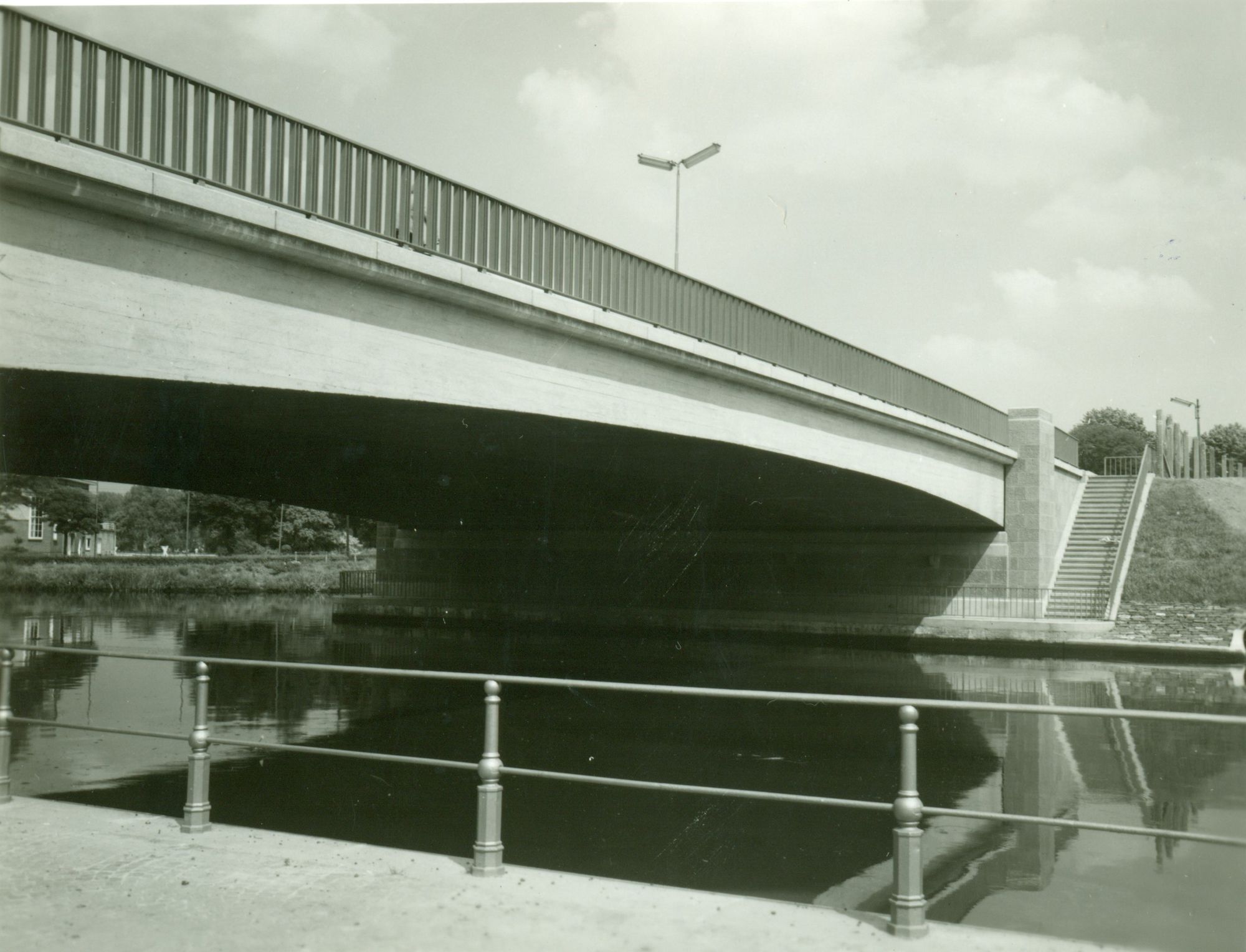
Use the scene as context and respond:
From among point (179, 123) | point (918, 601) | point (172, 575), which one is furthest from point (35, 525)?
point (179, 123)

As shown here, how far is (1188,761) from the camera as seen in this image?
44.9ft

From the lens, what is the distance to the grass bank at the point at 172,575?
52634 mm

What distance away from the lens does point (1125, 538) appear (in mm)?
32094

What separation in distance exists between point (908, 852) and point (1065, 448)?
3210 cm

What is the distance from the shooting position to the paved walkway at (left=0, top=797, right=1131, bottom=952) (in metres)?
4.82

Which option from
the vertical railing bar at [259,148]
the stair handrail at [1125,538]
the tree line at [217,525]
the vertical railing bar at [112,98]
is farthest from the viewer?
the tree line at [217,525]

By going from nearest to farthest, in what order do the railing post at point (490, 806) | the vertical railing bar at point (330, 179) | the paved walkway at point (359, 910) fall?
the paved walkway at point (359, 910) → the railing post at point (490, 806) → the vertical railing bar at point (330, 179)

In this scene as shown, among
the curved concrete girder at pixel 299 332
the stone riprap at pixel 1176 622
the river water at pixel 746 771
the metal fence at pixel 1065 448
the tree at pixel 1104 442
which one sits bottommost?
the river water at pixel 746 771

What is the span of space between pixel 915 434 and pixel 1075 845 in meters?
15.8

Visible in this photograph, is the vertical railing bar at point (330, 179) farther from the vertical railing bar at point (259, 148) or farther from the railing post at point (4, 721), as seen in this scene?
the railing post at point (4, 721)

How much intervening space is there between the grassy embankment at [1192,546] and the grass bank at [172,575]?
130 feet

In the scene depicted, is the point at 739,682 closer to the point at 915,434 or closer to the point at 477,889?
the point at 915,434

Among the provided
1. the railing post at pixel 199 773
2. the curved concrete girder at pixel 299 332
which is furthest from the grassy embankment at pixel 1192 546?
the railing post at pixel 199 773

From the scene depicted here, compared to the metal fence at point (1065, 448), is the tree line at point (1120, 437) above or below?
above
